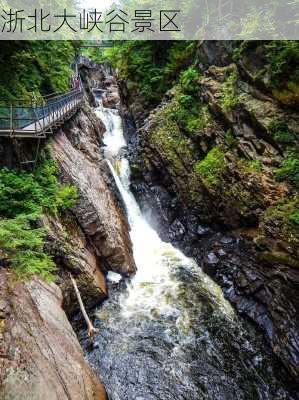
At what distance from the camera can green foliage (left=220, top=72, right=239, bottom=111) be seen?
46.7 ft

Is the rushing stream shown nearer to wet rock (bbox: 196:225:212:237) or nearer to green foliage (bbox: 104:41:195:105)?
wet rock (bbox: 196:225:212:237)

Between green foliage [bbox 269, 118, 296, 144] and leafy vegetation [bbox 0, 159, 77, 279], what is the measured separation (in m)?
8.30

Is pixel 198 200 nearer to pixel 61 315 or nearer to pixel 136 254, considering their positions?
pixel 136 254

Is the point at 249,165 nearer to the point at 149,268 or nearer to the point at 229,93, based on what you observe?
the point at 229,93

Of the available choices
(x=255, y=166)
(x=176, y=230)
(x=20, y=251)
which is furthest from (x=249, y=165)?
(x=20, y=251)

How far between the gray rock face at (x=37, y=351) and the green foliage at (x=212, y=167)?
927 cm

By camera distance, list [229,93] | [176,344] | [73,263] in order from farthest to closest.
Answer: [229,93] → [73,263] → [176,344]

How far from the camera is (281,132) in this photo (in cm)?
1189

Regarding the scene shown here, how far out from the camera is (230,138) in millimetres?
14227

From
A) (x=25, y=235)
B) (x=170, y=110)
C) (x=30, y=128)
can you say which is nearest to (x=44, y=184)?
(x=30, y=128)

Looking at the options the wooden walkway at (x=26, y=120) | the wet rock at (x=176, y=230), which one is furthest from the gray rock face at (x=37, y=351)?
the wet rock at (x=176, y=230)

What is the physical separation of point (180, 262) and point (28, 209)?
8.09 m

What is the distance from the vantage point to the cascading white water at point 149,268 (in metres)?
12.4

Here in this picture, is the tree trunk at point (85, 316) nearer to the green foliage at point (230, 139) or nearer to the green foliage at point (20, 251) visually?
the green foliage at point (20, 251)
